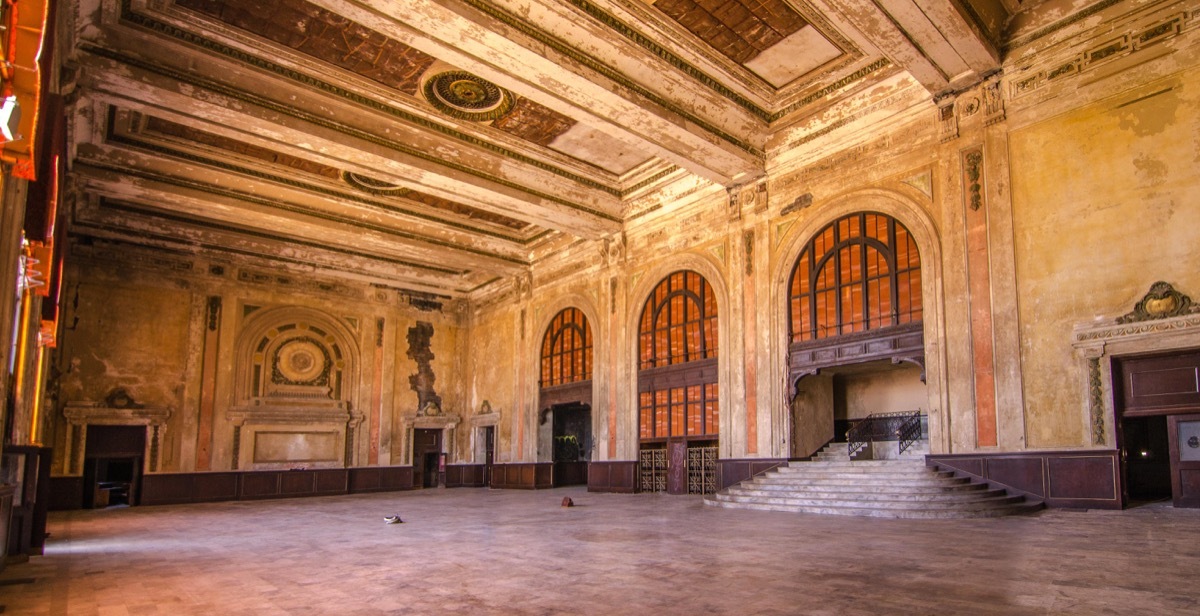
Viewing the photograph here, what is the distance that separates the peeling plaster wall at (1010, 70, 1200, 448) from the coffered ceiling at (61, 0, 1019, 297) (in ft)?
5.20

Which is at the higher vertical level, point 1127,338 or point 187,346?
point 187,346

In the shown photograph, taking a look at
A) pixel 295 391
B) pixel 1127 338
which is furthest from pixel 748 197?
pixel 295 391

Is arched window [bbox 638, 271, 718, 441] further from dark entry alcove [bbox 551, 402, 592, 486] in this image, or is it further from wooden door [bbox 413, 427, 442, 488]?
wooden door [bbox 413, 427, 442, 488]

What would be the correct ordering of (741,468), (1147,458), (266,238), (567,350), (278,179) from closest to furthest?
(1147,458) → (741,468) → (278,179) → (266,238) → (567,350)

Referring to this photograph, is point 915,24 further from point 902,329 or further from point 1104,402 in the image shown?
point 1104,402

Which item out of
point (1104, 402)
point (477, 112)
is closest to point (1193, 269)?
point (1104, 402)

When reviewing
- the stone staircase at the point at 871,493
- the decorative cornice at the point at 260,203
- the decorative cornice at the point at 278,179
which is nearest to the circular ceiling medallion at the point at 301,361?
the decorative cornice at the point at 260,203

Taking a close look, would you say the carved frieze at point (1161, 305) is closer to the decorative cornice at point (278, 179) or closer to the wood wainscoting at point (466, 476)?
the decorative cornice at point (278, 179)

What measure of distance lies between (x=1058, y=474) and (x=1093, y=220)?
3.07 metres

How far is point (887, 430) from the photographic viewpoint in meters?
13.0

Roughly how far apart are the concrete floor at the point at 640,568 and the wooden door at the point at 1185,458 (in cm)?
31

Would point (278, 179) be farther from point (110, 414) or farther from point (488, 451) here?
point (488, 451)

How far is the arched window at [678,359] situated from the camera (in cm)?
1381

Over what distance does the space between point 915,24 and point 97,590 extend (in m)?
9.97
